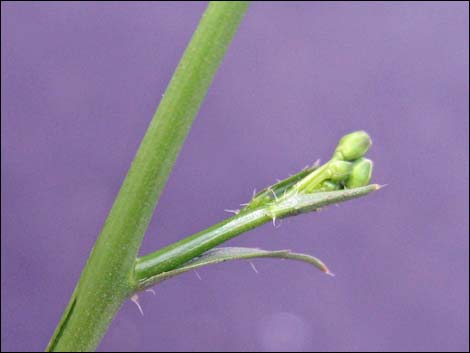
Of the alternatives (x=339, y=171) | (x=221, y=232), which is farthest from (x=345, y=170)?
(x=221, y=232)

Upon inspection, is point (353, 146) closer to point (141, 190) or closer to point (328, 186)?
point (328, 186)

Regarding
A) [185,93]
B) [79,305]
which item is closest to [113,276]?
[79,305]

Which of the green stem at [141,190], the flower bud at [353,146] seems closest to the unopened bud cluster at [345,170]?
the flower bud at [353,146]

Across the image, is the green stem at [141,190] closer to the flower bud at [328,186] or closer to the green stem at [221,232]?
the green stem at [221,232]

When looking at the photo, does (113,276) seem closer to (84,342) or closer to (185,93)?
(84,342)

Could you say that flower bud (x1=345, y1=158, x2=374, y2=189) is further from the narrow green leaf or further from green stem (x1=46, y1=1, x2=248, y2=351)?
green stem (x1=46, y1=1, x2=248, y2=351)
